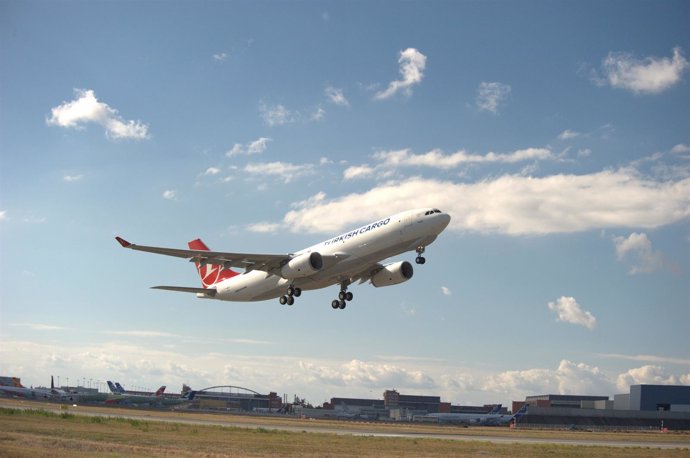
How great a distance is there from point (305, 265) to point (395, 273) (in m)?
8.70

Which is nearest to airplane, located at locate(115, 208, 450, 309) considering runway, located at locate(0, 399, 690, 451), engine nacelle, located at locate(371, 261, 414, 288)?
engine nacelle, located at locate(371, 261, 414, 288)

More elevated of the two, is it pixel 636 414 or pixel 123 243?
pixel 123 243

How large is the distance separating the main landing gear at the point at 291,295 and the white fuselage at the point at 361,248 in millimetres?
404

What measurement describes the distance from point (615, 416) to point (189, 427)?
325 ft

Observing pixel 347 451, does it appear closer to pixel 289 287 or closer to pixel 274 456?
pixel 274 456

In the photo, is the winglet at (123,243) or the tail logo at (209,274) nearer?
the winglet at (123,243)

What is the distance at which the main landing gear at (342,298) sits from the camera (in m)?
59.3

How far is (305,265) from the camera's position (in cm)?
5291

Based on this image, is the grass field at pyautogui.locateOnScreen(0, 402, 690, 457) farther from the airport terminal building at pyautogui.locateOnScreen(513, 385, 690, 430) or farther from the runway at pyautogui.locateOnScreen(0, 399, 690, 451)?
the airport terminal building at pyautogui.locateOnScreen(513, 385, 690, 430)

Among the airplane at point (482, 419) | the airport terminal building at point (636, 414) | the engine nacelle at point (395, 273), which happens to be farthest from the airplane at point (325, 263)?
the airplane at point (482, 419)

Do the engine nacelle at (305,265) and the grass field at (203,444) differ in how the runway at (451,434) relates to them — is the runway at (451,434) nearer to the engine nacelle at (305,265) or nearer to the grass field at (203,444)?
the grass field at (203,444)

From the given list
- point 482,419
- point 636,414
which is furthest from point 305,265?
point 636,414

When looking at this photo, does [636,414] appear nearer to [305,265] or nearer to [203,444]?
[305,265]

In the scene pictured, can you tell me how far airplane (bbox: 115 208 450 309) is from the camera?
1938 inches
